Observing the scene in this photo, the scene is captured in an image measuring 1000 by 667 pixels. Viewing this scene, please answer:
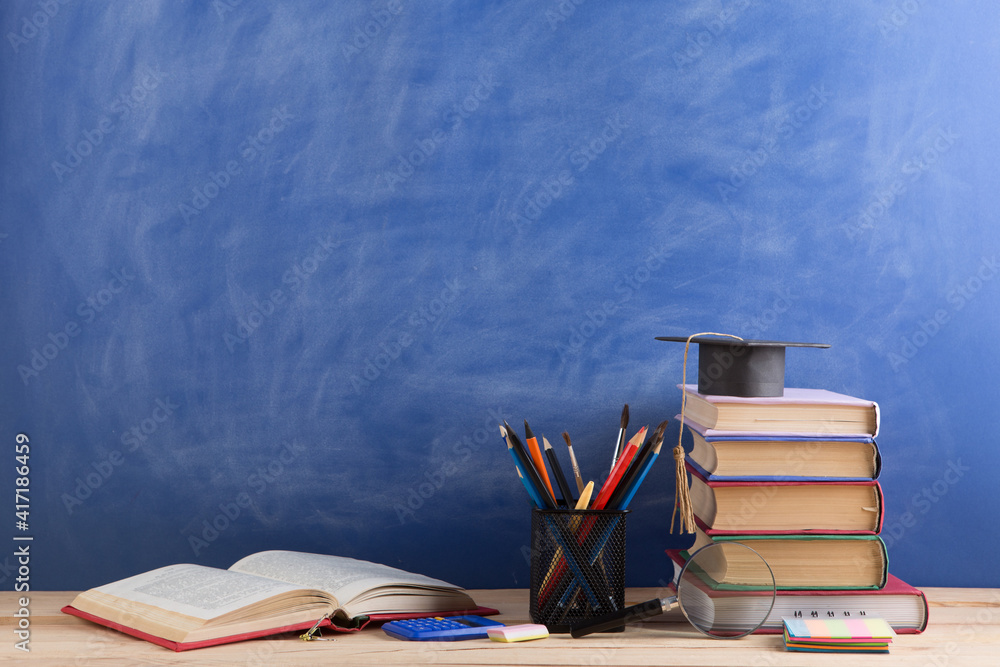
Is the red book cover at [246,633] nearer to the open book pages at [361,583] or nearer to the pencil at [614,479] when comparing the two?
the open book pages at [361,583]

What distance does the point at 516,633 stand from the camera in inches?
34.3

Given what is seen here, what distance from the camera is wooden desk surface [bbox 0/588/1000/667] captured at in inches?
31.5

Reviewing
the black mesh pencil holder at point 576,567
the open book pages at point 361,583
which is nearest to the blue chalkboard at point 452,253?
the open book pages at point 361,583

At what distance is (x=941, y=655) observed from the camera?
0.85 meters

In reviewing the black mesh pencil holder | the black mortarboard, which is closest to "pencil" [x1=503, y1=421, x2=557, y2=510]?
the black mesh pencil holder

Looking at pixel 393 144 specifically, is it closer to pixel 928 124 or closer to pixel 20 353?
pixel 20 353

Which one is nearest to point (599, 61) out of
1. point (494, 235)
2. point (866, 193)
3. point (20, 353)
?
point (494, 235)

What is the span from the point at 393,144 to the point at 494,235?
0.20 metres

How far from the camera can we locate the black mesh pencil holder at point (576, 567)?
912 mm

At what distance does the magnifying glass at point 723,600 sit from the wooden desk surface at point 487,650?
0.02 metres

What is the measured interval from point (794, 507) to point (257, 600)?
2.04 ft

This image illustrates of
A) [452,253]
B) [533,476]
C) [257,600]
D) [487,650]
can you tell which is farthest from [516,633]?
[452,253]

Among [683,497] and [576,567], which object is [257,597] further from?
[683,497]

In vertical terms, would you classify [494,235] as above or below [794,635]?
above
